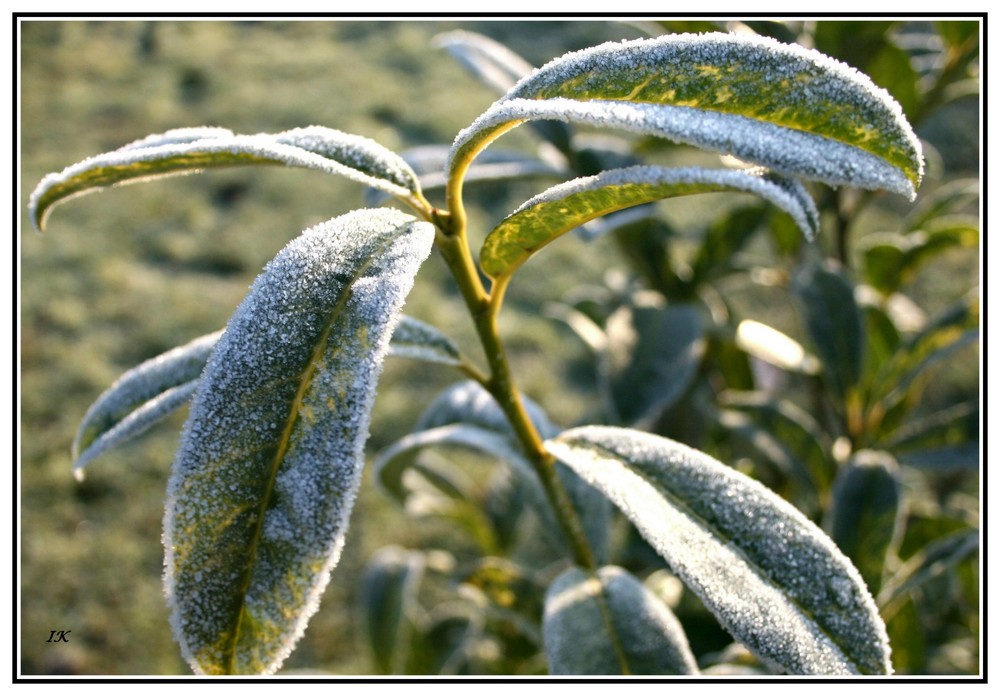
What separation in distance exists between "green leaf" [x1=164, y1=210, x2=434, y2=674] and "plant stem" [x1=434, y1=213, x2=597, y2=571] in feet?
0.42

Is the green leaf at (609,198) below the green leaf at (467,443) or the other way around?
the other way around

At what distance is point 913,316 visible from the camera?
1.95 meters

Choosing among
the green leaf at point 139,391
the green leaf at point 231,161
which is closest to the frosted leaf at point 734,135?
the green leaf at point 231,161

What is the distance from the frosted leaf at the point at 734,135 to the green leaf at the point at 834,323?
0.83 meters

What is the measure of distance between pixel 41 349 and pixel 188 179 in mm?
1008

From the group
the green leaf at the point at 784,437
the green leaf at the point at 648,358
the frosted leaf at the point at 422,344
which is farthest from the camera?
the green leaf at the point at 784,437

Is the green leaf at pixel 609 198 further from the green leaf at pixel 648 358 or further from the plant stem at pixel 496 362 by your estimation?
the green leaf at pixel 648 358

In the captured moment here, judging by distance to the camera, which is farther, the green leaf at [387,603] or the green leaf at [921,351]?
the green leaf at [387,603]

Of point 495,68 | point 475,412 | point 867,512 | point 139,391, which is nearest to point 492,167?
point 495,68

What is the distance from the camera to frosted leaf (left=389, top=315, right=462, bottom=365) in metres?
0.86

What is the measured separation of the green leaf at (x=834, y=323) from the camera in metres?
1.42

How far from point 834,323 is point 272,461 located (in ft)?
3.61
